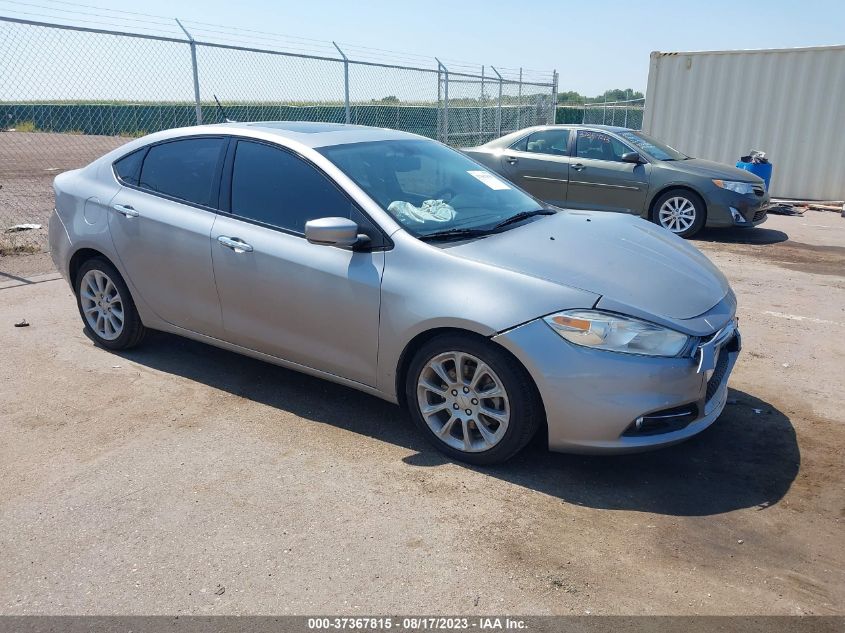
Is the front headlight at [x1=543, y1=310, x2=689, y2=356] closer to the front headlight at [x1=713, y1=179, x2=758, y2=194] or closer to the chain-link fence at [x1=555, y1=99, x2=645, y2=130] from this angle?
the front headlight at [x1=713, y1=179, x2=758, y2=194]

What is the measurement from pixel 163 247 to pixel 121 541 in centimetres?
208

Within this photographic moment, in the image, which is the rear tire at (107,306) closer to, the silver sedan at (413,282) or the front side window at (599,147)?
the silver sedan at (413,282)

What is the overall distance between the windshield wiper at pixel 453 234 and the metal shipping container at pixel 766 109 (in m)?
12.0

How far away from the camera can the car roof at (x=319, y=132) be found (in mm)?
4352

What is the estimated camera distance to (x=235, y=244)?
13.9 ft

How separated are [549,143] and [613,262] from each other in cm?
744

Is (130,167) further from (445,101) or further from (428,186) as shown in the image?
(445,101)

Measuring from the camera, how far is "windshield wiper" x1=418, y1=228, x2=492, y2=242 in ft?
12.5

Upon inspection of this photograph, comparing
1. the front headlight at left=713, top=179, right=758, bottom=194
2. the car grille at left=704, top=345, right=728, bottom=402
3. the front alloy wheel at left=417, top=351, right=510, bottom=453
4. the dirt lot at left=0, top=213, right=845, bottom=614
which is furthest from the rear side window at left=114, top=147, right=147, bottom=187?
the front headlight at left=713, top=179, right=758, bottom=194

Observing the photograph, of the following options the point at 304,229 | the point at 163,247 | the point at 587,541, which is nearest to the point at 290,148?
the point at 304,229

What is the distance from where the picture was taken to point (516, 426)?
3.45m

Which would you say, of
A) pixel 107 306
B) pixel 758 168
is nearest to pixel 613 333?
pixel 107 306

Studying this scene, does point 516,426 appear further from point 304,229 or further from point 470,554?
point 304,229

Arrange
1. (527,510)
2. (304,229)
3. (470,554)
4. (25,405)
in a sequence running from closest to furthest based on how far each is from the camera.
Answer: (470,554) → (527,510) → (304,229) → (25,405)
